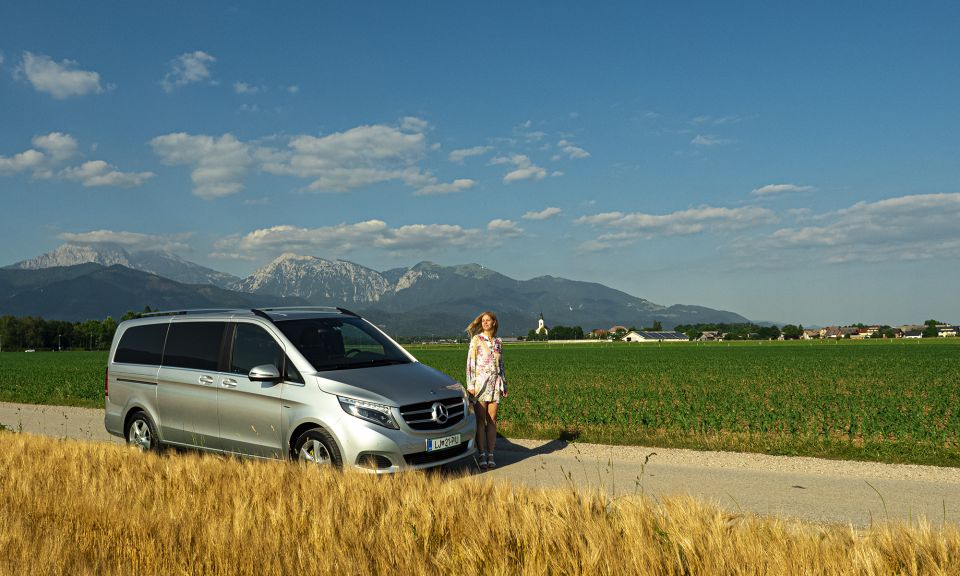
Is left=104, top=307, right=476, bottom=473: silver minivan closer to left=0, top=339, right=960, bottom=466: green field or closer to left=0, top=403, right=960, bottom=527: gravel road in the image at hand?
left=0, top=403, right=960, bottom=527: gravel road

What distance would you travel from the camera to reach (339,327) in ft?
28.9

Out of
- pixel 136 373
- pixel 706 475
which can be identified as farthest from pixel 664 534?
pixel 136 373

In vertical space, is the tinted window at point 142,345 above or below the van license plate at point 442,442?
above

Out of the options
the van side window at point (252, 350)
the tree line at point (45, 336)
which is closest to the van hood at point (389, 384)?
the van side window at point (252, 350)

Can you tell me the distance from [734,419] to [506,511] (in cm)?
1268

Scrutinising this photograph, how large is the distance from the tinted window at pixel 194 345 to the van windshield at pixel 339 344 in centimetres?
109

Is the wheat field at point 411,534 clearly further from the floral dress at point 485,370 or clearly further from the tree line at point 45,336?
the tree line at point 45,336

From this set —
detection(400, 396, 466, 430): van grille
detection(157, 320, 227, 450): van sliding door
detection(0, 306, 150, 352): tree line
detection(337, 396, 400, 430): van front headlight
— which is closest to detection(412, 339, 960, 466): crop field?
detection(400, 396, 466, 430): van grille

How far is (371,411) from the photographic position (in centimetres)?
731

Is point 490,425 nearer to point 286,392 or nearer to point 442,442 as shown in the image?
point 442,442

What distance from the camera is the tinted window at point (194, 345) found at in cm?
882

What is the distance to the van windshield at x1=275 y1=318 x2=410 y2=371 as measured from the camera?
8.12 metres

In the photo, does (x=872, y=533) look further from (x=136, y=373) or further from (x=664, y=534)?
(x=136, y=373)

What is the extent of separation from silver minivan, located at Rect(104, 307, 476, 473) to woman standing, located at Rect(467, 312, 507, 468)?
889mm
